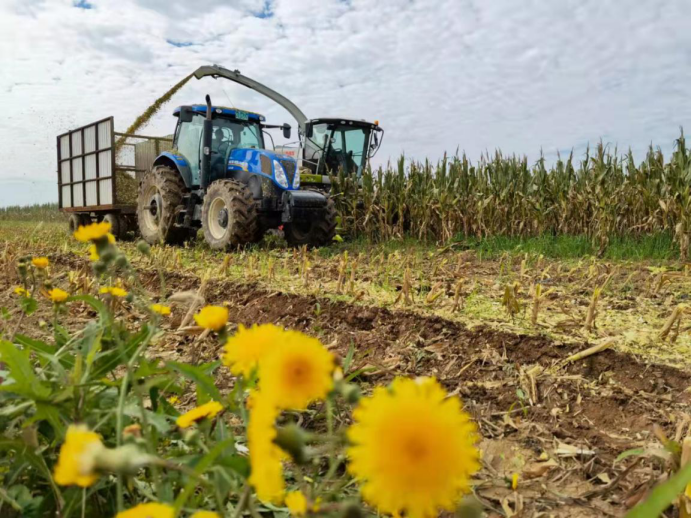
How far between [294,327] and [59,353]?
188 cm

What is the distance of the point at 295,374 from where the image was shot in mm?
→ 598

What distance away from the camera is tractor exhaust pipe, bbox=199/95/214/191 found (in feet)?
24.0

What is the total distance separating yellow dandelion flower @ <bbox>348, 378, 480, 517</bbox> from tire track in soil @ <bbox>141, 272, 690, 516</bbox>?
88 centimetres

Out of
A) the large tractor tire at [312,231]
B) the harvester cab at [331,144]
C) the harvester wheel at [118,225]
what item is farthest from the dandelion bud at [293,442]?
the harvester wheel at [118,225]

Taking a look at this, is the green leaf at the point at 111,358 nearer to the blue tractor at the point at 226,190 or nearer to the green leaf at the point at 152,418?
the green leaf at the point at 152,418

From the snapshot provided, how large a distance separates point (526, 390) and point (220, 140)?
6928 mm

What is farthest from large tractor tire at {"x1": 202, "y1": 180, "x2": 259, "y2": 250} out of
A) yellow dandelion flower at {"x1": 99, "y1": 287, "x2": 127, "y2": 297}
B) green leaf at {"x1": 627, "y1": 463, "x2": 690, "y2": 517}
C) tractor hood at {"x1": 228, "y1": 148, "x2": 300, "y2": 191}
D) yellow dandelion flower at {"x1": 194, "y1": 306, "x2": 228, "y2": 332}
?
green leaf at {"x1": 627, "y1": 463, "x2": 690, "y2": 517}

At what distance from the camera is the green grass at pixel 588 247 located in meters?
6.38

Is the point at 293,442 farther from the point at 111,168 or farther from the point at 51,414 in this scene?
the point at 111,168

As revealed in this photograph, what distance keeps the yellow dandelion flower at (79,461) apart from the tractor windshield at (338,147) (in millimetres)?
9639

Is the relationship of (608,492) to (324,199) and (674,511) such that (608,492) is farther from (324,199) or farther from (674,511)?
(324,199)

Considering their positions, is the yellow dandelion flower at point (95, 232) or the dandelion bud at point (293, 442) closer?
the dandelion bud at point (293, 442)

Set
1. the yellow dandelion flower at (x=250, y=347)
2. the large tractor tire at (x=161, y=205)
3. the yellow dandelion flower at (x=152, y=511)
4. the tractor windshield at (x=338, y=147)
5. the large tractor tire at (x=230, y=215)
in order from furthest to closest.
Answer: the tractor windshield at (x=338, y=147)
the large tractor tire at (x=161, y=205)
the large tractor tire at (x=230, y=215)
the yellow dandelion flower at (x=250, y=347)
the yellow dandelion flower at (x=152, y=511)

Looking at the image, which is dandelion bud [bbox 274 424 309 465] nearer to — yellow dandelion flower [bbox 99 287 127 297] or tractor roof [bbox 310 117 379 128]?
yellow dandelion flower [bbox 99 287 127 297]
